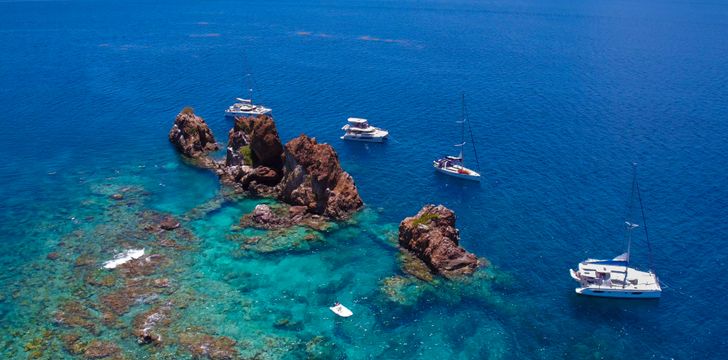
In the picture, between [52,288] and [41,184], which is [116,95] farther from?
[52,288]

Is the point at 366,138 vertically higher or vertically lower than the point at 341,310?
A: higher

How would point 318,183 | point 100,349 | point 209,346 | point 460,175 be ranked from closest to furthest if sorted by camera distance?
point 100,349
point 209,346
point 318,183
point 460,175

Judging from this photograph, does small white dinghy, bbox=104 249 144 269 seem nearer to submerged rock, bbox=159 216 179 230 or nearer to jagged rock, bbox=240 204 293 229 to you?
submerged rock, bbox=159 216 179 230

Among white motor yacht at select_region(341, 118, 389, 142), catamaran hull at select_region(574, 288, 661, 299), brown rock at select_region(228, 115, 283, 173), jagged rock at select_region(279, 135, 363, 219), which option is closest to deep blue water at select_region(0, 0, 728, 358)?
catamaran hull at select_region(574, 288, 661, 299)

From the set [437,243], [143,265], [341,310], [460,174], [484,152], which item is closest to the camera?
[341,310]

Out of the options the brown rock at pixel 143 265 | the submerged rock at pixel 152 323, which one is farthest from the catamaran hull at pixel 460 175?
the submerged rock at pixel 152 323

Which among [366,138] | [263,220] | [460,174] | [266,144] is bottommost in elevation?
[263,220]

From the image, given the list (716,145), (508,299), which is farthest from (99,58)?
(716,145)

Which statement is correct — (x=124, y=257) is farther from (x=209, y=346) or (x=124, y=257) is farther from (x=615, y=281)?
(x=615, y=281)

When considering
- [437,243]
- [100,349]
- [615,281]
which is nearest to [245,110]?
[437,243]
